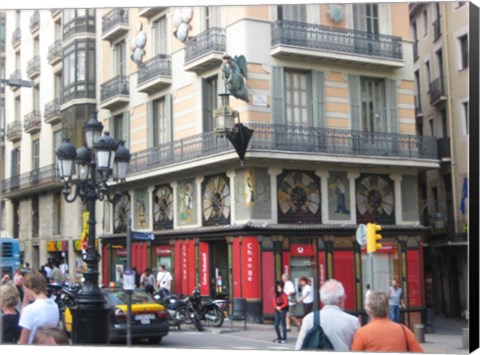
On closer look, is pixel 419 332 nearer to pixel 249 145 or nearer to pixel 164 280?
pixel 249 145

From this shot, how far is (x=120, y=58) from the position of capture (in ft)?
50.3

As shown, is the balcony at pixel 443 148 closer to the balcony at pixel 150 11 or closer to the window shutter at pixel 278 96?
the window shutter at pixel 278 96

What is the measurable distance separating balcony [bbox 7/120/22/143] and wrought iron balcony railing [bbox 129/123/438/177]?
2.15 m

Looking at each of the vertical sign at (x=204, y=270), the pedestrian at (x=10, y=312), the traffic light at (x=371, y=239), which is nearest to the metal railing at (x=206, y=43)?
the vertical sign at (x=204, y=270)

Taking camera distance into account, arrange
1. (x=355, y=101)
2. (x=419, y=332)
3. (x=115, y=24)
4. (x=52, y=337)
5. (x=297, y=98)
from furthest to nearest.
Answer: (x=297, y=98) < (x=355, y=101) < (x=115, y=24) < (x=419, y=332) < (x=52, y=337)

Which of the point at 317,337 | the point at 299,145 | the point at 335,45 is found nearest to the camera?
the point at 317,337

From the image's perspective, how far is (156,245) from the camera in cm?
1519

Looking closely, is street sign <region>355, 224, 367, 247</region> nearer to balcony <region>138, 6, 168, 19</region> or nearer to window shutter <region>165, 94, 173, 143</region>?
window shutter <region>165, 94, 173, 143</region>

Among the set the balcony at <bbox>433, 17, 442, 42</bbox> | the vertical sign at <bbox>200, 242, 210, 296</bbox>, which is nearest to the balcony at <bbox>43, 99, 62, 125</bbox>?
the vertical sign at <bbox>200, 242, 210, 296</bbox>

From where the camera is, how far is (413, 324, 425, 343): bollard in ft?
35.2

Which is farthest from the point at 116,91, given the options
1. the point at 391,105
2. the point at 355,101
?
the point at 391,105

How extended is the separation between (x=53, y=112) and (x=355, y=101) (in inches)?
233

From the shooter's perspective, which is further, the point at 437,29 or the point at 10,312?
the point at 437,29

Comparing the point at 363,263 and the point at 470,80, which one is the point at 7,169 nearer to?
the point at 363,263
